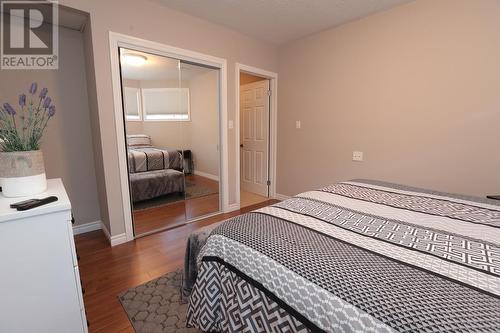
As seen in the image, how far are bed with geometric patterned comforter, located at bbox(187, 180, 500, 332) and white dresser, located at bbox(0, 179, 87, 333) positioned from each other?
2.07 ft

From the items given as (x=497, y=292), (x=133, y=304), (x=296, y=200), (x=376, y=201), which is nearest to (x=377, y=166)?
(x=376, y=201)

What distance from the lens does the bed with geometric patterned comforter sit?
0.63 metres

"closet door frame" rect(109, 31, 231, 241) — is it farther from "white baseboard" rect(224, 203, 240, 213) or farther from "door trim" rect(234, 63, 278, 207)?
"white baseboard" rect(224, 203, 240, 213)

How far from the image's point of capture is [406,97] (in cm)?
243

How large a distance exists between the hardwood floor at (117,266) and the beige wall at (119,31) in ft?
0.86

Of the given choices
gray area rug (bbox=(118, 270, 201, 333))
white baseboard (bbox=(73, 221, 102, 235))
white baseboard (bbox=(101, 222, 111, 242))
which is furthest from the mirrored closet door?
gray area rug (bbox=(118, 270, 201, 333))

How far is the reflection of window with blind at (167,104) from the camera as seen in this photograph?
2.60 meters

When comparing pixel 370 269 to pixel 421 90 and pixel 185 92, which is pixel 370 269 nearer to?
pixel 421 90

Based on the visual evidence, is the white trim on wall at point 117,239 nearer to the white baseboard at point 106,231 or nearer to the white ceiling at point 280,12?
the white baseboard at point 106,231

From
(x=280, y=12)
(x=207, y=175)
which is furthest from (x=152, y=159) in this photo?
(x=280, y=12)

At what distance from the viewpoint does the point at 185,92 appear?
2.76 m

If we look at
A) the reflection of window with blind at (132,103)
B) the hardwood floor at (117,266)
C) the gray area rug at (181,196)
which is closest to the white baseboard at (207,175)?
the gray area rug at (181,196)

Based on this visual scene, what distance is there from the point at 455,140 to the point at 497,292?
6.83ft

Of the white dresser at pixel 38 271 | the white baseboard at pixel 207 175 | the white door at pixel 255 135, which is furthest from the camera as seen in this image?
the white door at pixel 255 135
